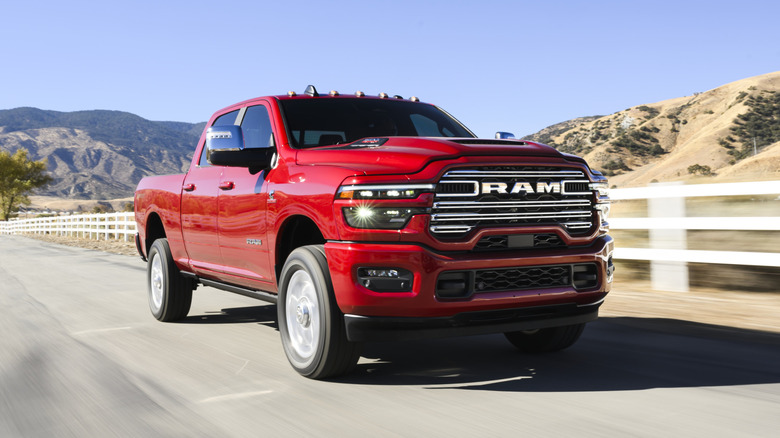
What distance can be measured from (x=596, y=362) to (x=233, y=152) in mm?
2804

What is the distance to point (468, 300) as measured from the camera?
167 inches

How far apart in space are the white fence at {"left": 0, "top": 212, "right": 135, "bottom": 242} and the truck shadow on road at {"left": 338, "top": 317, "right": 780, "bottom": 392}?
20.3m

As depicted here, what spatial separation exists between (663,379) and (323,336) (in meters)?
2.03

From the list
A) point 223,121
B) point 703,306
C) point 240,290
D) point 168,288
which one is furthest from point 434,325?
point 703,306

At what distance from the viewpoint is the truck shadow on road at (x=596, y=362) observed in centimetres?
452

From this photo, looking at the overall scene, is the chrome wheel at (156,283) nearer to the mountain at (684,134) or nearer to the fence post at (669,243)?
the fence post at (669,243)

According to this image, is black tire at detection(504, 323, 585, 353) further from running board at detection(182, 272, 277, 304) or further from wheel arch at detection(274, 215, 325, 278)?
running board at detection(182, 272, 277, 304)

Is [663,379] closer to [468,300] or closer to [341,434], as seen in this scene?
[468,300]

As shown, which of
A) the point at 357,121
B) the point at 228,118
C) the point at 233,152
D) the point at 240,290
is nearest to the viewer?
the point at 233,152

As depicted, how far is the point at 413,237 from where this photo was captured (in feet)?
13.6

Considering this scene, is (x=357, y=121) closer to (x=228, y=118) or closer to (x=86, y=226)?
(x=228, y=118)

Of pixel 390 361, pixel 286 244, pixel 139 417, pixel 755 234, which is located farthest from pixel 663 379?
pixel 755 234

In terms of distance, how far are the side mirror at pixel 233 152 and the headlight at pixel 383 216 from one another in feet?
4.17

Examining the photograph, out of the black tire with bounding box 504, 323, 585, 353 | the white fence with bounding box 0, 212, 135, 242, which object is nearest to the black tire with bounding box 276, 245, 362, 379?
the black tire with bounding box 504, 323, 585, 353
